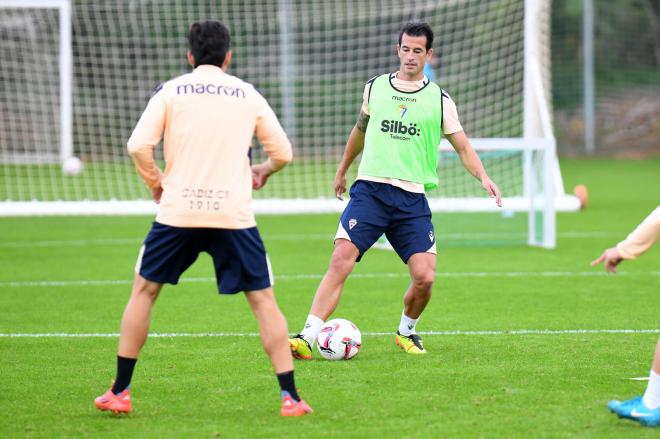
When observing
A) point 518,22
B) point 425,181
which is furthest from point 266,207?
Answer: point 425,181

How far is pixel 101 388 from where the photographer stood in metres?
6.60

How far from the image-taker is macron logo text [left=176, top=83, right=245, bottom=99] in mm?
5559

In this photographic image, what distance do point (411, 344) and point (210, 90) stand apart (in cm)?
280

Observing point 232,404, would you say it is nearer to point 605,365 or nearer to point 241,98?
→ point 241,98

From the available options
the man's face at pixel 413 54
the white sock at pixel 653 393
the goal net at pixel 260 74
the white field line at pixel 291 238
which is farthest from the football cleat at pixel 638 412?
the goal net at pixel 260 74

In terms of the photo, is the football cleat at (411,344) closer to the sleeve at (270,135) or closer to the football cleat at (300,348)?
the football cleat at (300,348)

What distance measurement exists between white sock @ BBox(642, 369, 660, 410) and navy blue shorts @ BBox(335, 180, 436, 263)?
7.39 feet

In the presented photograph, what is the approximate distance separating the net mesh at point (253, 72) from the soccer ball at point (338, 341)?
13.0 metres

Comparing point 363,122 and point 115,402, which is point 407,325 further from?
point 115,402

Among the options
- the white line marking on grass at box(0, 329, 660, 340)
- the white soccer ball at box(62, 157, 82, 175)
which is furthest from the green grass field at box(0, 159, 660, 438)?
the white soccer ball at box(62, 157, 82, 175)

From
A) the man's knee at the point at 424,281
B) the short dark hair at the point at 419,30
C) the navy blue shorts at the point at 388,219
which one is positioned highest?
the short dark hair at the point at 419,30

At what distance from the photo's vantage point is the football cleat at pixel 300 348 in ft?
24.2

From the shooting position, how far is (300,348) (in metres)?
7.40

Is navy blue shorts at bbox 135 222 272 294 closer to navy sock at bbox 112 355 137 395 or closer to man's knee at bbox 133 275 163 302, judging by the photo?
man's knee at bbox 133 275 163 302
